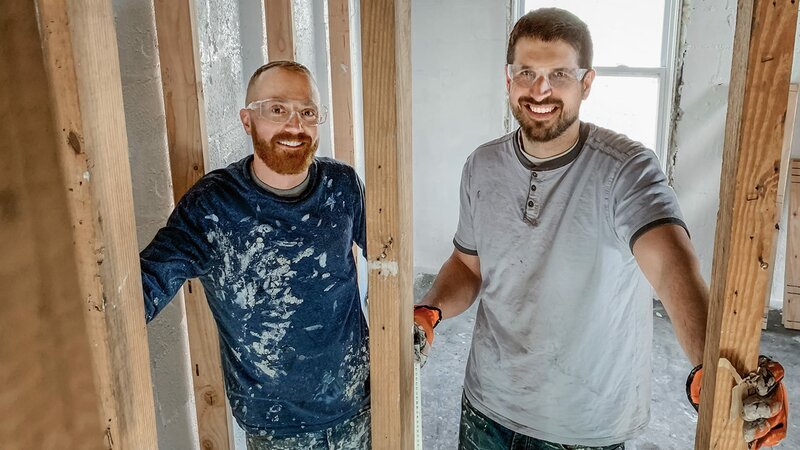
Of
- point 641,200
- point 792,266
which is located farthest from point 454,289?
point 792,266

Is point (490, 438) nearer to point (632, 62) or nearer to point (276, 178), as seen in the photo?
point (276, 178)

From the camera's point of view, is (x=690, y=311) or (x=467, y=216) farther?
(x=467, y=216)

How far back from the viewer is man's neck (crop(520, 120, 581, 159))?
5.04ft

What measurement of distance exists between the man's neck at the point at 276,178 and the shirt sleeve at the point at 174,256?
0.16m

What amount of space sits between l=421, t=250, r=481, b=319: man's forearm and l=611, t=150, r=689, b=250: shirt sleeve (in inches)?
18.0

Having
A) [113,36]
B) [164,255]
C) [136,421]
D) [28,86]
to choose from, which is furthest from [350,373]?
[28,86]

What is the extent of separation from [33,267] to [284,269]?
3.63ft

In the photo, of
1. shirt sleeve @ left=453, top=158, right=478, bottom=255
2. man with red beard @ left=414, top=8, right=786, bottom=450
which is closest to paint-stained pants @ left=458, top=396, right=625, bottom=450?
man with red beard @ left=414, top=8, right=786, bottom=450

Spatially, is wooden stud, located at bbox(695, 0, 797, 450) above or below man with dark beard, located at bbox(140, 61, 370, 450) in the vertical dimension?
above

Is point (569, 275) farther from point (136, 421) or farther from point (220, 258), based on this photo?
point (136, 421)

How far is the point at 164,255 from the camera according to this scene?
1444 millimetres

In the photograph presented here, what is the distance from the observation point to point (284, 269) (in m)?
1.56

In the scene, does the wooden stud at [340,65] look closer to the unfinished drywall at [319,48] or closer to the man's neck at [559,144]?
the unfinished drywall at [319,48]

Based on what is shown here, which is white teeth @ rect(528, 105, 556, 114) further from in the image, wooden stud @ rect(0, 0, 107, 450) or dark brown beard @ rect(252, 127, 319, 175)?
wooden stud @ rect(0, 0, 107, 450)
